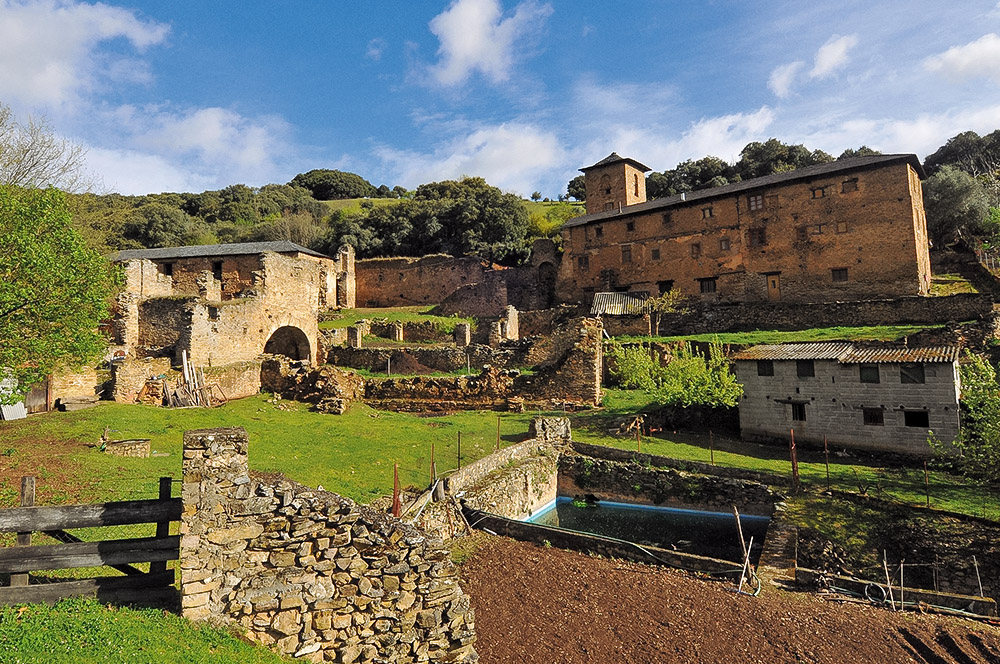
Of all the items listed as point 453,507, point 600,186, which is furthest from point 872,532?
point 600,186

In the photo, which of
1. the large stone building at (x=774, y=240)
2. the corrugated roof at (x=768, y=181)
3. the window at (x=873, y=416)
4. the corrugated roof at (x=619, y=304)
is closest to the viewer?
the window at (x=873, y=416)

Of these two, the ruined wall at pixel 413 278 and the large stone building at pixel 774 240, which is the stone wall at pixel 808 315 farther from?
the ruined wall at pixel 413 278

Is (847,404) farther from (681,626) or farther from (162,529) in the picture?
(162,529)

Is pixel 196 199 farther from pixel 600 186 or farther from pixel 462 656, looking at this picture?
pixel 462 656

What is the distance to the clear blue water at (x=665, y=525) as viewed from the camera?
14.0 metres

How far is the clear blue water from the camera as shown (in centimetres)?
1400

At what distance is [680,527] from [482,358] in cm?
1744

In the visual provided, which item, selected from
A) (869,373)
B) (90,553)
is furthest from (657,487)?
(90,553)

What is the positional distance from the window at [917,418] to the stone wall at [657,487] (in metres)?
6.76

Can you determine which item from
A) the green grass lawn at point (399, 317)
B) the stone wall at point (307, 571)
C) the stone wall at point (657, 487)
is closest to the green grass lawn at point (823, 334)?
the stone wall at point (657, 487)

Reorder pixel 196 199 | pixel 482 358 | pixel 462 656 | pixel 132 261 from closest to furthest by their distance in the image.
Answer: pixel 462 656 → pixel 132 261 → pixel 482 358 → pixel 196 199

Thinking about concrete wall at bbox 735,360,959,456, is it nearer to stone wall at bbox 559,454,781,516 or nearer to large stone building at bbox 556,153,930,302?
stone wall at bbox 559,454,781,516

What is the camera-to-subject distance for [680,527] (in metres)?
15.4

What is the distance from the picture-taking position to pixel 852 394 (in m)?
18.8
